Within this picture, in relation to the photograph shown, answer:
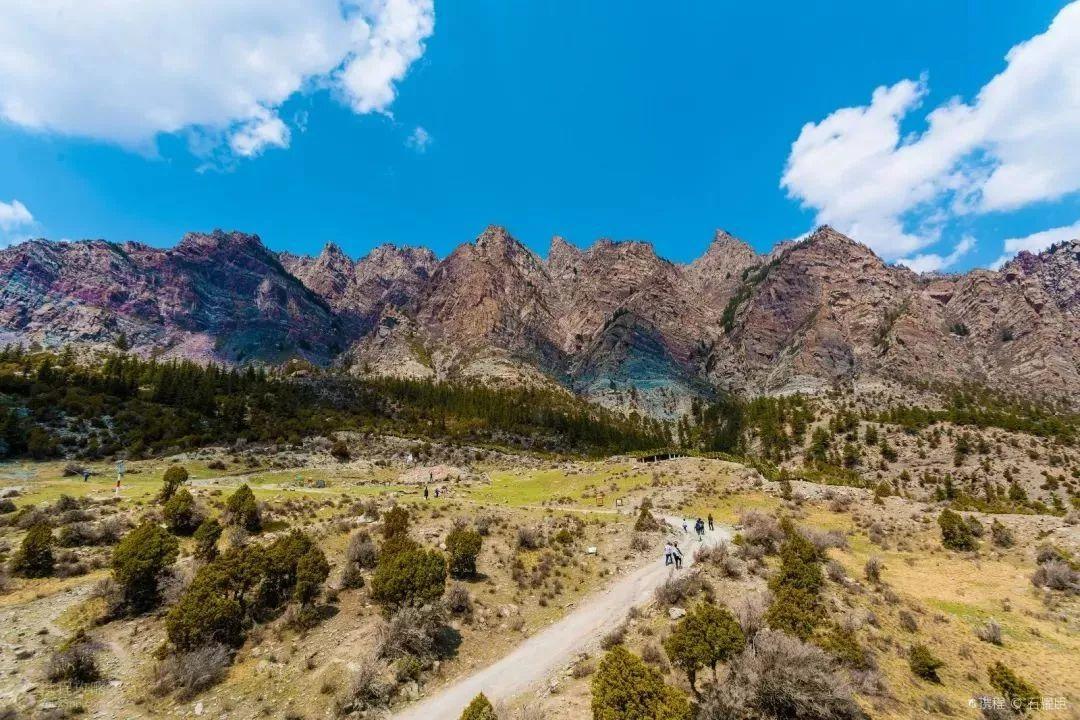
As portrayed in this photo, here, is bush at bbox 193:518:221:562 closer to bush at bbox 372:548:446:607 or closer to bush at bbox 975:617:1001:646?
bush at bbox 372:548:446:607

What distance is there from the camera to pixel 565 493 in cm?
5088

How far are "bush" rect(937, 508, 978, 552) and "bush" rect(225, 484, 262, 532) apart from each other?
138 feet

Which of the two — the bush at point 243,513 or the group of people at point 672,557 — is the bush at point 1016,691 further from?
the bush at point 243,513

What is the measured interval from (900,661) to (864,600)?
14.5 feet

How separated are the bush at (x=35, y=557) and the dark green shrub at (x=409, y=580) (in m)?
13.4

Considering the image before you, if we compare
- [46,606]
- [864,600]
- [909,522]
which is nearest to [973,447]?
[909,522]

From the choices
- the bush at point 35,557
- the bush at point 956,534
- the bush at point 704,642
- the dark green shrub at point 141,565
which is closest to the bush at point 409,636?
the bush at point 704,642

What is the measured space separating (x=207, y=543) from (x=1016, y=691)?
30425mm

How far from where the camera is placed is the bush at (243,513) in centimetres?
2630

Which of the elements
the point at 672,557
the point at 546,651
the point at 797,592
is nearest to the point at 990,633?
the point at 797,592

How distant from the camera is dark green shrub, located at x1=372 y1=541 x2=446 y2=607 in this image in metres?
18.2

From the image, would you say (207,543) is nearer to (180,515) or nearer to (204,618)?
(180,515)

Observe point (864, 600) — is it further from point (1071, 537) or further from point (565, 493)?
point (565, 493)

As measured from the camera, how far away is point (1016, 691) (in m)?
15.3
